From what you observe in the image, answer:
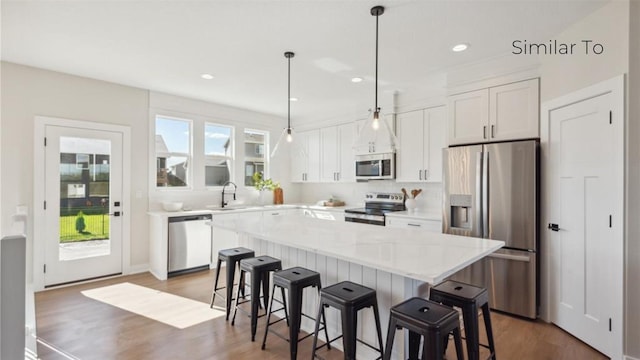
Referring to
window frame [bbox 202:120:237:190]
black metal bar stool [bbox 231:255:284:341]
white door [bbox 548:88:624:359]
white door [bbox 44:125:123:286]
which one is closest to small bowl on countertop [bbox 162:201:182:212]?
white door [bbox 44:125:123:286]

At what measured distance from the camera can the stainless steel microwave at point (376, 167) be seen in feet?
15.5

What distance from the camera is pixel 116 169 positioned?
166 inches

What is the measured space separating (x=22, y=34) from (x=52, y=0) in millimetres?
896

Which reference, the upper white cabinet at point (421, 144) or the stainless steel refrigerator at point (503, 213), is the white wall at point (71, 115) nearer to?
the upper white cabinet at point (421, 144)

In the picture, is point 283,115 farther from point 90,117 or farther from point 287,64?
point 90,117

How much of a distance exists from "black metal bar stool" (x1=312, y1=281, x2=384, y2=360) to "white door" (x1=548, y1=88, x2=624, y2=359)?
185 cm

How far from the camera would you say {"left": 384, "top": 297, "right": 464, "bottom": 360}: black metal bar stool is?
1567 millimetres

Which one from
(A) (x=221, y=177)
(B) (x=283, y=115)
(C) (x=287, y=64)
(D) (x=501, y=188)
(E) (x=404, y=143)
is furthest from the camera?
(B) (x=283, y=115)

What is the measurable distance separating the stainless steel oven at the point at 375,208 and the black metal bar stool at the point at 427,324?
102 inches

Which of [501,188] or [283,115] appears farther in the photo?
[283,115]

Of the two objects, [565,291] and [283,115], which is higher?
[283,115]

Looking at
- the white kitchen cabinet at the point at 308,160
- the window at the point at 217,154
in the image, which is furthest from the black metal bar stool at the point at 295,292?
the white kitchen cabinet at the point at 308,160

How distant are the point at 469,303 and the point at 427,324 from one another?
522mm

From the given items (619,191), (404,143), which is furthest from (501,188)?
(404,143)
